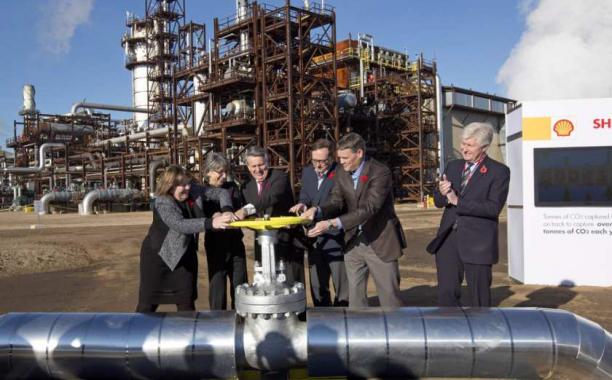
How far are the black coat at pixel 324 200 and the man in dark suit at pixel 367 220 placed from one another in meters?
0.58

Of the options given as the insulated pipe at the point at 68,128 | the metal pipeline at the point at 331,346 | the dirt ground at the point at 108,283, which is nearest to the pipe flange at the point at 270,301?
the metal pipeline at the point at 331,346

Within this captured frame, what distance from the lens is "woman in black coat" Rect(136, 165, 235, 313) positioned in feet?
12.5

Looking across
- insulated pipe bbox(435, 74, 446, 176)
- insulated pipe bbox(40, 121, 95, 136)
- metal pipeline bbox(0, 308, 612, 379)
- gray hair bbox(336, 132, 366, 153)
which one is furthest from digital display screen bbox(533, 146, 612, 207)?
insulated pipe bbox(40, 121, 95, 136)

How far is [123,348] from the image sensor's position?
2.88 meters

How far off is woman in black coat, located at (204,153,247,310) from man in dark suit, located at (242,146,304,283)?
0.66 feet

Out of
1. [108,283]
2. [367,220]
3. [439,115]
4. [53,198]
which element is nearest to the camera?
[367,220]

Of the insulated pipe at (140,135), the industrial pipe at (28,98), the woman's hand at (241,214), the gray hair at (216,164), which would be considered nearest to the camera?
the woman's hand at (241,214)

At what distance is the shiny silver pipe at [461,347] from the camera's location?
109 inches

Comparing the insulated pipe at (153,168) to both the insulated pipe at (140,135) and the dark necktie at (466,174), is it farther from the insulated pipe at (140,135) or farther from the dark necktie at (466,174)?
the dark necktie at (466,174)

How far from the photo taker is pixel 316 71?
31.7 m

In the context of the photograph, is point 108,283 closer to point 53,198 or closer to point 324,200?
point 324,200

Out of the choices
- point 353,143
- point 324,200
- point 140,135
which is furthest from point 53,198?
point 353,143

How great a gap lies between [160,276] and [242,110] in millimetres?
26733

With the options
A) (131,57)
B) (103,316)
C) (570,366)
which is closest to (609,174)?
(570,366)
